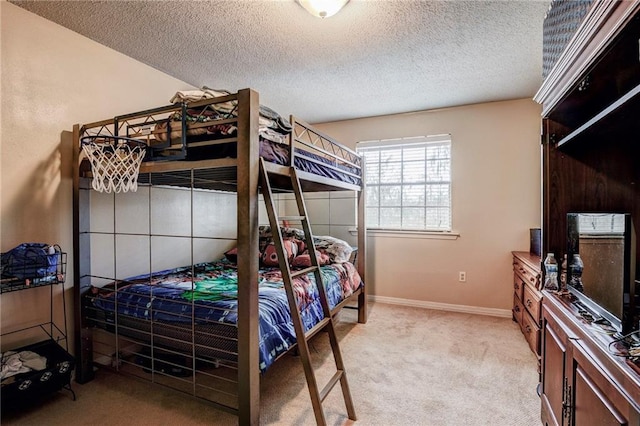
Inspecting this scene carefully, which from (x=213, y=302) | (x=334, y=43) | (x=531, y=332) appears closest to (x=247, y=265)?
(x=213, y=302)

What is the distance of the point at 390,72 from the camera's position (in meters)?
2.88

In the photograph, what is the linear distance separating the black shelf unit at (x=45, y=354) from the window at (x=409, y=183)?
10.6 feet

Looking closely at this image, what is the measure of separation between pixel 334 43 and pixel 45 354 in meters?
2.93

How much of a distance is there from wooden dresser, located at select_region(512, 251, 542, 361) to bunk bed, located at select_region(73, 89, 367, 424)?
1636 mm


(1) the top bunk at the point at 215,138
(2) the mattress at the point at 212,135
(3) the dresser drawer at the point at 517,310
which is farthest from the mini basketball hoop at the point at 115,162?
(3) the dresser drawer at the point at 517,310

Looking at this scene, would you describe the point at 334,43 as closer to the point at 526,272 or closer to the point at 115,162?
the point at 115,162

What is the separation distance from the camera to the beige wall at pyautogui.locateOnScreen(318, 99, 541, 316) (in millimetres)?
3543

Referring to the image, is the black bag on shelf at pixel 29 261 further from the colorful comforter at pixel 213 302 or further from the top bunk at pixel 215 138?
the top bunk at pixel 215 138

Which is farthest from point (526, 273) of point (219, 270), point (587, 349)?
Answer: point (219, 270)

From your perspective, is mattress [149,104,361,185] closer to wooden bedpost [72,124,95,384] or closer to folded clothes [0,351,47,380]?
wooden bedpost [72,124,95,384]

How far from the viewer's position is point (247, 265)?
1.60 m

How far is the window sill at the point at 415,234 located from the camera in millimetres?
3832

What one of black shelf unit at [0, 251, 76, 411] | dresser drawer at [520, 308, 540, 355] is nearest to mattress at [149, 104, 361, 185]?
black shelf unit at [0, 251, 76, 411]

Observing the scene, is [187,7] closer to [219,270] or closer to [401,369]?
[219,270]
